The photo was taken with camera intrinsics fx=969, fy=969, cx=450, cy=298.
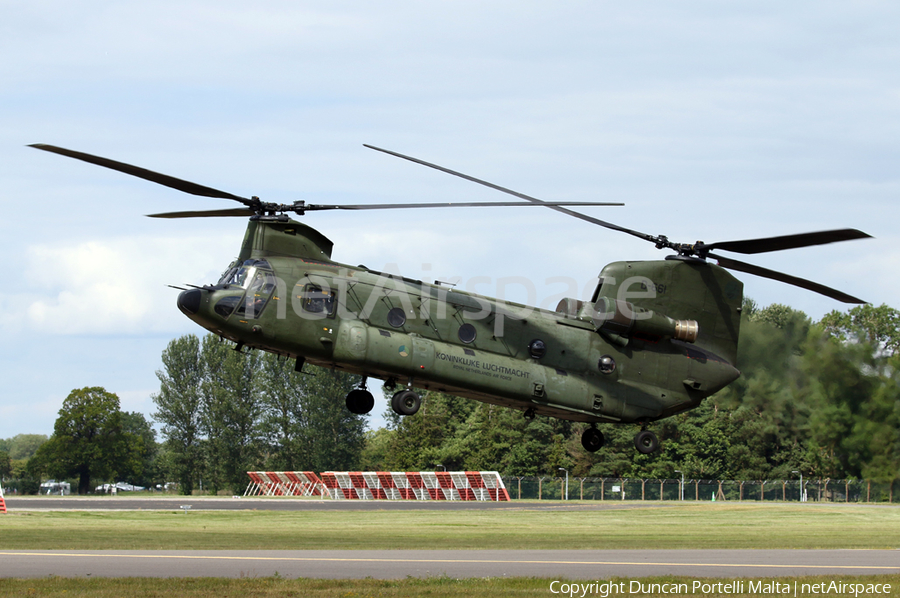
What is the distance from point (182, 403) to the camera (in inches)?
4419

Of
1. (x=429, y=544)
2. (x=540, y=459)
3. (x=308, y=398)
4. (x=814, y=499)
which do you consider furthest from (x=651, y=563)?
(x=308, y=398)

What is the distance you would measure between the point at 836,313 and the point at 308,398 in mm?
69272

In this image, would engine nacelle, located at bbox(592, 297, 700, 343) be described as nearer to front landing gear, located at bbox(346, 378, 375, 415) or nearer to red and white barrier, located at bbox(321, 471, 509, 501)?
front landing gear, located at bbox(346, 378, 375, 415)

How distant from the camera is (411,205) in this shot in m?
22.4

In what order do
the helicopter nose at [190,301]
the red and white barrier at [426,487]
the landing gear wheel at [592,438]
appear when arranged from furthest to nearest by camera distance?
the red and white barrier at [426,487]
the landing gear wheel at [592,438]
the helicopter nose at [190,301]

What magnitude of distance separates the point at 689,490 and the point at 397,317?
194ft

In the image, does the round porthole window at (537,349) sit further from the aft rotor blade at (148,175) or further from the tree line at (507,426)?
the tree line at (507,426)

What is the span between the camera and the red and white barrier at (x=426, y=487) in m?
81.4

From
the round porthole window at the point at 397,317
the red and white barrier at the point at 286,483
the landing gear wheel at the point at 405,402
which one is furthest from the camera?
the red and white barrier at the point at 286,483

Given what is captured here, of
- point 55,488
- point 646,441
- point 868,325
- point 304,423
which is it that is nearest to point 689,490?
point 868,325

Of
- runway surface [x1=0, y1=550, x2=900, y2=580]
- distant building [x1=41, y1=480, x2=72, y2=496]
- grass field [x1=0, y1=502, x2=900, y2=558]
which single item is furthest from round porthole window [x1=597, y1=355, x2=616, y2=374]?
distant building [x1=41, y1=480, x2=72, y2=496]

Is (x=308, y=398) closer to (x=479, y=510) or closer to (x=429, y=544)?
(x=479, y=510)

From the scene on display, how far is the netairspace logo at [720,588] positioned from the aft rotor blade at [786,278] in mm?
7293

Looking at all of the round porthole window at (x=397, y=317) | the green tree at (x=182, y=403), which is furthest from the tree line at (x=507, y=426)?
the round porthole window at (x=397, y=317)
